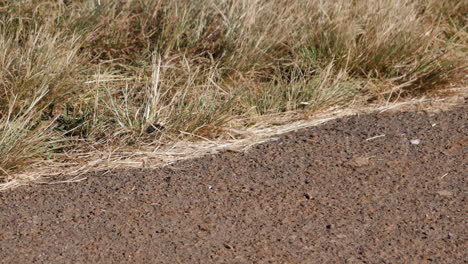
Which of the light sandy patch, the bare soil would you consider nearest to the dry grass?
Result: the light sandy patch

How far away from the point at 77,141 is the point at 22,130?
0.32m

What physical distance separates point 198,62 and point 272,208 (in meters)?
1.98

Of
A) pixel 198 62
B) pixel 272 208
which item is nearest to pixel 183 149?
pixel 272 208

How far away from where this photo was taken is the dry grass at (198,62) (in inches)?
197

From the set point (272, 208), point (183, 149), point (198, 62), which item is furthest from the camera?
point (198, 62)

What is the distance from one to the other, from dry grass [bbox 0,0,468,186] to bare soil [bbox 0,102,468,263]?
0.42 meters

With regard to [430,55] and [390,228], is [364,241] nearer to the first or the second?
[390,228]

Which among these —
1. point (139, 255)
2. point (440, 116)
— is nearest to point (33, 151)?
point (139, 255)

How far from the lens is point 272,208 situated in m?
4.20

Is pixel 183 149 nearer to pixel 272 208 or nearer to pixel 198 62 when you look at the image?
pixel 272 208

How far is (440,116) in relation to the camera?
5.42 metres

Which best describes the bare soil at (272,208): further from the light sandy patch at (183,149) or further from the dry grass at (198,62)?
the dry grass at (198,62)

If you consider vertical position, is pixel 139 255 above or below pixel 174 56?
above

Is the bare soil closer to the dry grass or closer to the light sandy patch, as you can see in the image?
the light sandy patch
